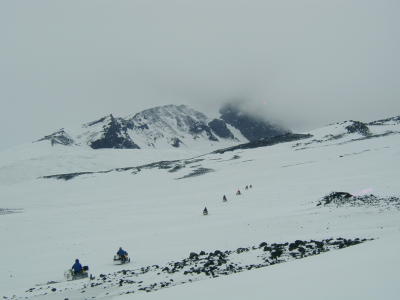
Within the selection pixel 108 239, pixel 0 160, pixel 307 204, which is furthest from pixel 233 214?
pixel 0 160

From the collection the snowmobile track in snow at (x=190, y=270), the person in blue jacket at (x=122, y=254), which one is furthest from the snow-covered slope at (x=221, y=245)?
the person in blue jacket at (x=122, y=254)

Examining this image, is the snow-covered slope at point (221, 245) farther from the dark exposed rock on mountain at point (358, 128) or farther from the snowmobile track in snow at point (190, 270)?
the dark exposed rock on mountain at point (358, 128)

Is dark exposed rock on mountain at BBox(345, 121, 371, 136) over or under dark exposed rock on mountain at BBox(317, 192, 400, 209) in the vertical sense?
over

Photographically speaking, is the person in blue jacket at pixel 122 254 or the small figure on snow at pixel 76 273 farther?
the person in blue jacket at pixel 122 254

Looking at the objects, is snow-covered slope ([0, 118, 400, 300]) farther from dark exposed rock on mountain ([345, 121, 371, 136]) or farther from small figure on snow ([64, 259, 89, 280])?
dark exposed rock on mountain ([345, 121, 371, 136])

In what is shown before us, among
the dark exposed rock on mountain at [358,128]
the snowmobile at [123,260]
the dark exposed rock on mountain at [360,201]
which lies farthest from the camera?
the dark exposed rock on mountain at [358,128]

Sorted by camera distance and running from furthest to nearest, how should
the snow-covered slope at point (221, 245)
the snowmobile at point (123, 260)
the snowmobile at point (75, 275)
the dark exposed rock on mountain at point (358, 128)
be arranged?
the dark exposed rock on mountain at point (358, 128)
the snowmobile at point (123, 260)
the snowmobile at point (75, 275)
the snow-covered slope at point (221, 245)

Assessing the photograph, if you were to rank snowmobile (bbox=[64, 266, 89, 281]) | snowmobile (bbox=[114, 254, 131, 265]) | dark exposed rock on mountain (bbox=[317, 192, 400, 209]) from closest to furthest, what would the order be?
1. snowmobile (bbox=[64, 266, 89, 281])
2. snowmobile (bbox=[114, 254, 131, 265])
3. dark exposed rock on mountain (bbox=[317, 192, 400, 209])

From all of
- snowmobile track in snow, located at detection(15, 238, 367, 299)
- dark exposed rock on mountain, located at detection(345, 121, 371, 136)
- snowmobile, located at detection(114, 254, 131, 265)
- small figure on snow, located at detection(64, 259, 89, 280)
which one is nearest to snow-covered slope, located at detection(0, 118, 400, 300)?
snowmobile track in snow, located at detection(15, 238, 367, 299)

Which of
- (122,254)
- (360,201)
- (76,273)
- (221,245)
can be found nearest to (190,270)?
(122,254)

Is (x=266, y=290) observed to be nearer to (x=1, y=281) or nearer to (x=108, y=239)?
(x=1, y=281)

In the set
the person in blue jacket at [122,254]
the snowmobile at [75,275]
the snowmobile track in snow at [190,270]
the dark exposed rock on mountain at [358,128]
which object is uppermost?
the dark exposed rock on mountain at [358,128]

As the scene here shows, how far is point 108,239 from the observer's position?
106 ft

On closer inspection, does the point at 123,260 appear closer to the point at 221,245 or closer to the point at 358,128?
the point at 221,245
